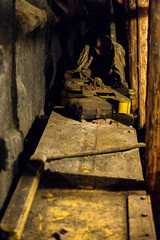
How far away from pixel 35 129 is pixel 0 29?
9.13 feet

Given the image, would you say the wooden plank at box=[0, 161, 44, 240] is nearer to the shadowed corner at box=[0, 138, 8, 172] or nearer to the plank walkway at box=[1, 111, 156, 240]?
the plank walkway at box=[1, 111, 156, 240]

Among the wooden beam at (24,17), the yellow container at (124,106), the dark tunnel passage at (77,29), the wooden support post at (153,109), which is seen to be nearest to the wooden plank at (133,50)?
the yellow container at (124,106)

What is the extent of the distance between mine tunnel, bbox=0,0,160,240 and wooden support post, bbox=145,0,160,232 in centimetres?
1

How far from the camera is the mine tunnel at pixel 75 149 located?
99.0 inches

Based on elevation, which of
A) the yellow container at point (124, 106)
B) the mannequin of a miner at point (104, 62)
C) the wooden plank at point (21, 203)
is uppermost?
the mannequin of a miner at point (104, 62)

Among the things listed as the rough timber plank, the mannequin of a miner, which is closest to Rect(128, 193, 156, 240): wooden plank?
the rough timber plank

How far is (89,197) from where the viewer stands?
2967 mm

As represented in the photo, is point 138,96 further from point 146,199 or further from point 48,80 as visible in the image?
point 146,199

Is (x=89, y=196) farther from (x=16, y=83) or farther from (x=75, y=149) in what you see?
(x=16, y=83)

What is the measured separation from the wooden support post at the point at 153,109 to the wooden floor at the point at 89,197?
0.22 metres

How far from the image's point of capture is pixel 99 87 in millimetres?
5793

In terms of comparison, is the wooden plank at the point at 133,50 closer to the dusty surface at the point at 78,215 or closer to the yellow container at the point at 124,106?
the yellow container at the point at 124,106

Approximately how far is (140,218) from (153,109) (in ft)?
3.99

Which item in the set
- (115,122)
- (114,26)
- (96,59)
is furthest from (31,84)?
(114,26)
